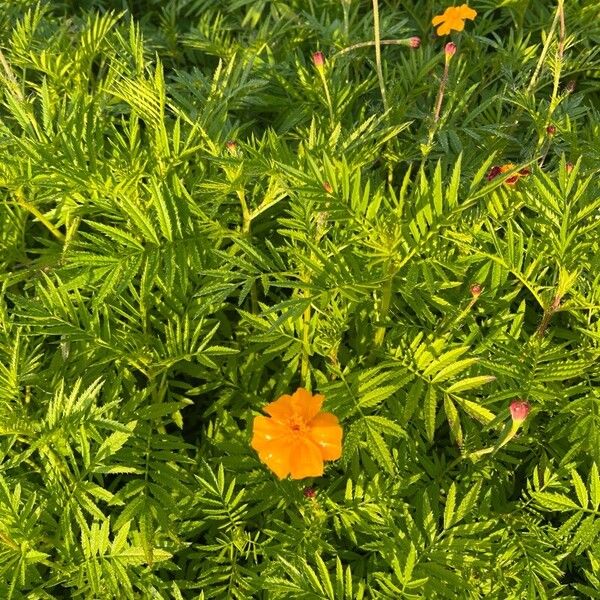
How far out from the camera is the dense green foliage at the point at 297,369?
1261mm

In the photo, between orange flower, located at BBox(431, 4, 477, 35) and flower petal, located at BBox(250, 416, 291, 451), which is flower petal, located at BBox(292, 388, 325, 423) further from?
orange flower, located at BBox(431, 4, 477, 35)

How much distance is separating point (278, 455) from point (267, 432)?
0.05 meters

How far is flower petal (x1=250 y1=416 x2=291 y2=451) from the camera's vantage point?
123 centimetres

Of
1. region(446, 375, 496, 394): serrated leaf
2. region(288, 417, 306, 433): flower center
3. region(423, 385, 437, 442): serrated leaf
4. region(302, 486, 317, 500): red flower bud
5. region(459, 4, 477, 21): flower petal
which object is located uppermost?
region(459, 4, 477, 21): flower petal

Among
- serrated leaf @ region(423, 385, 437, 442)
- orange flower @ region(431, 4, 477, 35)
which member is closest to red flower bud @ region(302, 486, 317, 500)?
serrated leaf @ region(423, 385, 437, 442)

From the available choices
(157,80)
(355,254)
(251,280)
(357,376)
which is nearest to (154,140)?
(157,80)

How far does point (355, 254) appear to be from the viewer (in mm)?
1329

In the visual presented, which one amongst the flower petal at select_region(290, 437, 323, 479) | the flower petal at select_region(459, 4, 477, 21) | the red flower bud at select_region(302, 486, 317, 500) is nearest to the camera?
the flower petal at select_region(290, 437, 323, 479)

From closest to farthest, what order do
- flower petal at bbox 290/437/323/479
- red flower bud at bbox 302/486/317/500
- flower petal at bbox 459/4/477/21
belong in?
flower petal at bbox 290/437/323/479
red flower bud at bbox 302/486/317/500
flower petal at bbox 459/4/477/21

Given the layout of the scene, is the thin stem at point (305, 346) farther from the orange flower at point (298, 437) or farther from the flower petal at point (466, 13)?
the flower petal at point (466, 13)

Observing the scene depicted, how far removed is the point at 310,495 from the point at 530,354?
19.7 inches

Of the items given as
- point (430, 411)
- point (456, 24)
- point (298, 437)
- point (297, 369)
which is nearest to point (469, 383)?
point (430, 411)

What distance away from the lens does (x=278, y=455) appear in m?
1.21

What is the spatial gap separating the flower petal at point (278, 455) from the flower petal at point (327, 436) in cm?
5
